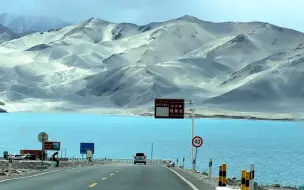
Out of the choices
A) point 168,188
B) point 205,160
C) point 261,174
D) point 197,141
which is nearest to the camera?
point 168,188

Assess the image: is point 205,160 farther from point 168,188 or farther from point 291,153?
point 168,188

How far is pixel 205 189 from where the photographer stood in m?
Answer: 26.3

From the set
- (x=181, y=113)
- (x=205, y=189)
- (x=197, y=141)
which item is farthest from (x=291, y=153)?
(x=205, y=189)

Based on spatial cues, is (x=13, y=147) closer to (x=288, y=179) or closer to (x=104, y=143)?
(x=104, y=143)

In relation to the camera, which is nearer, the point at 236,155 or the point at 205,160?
the point at 205,160

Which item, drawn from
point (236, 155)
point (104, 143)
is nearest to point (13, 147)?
point (104, 143)

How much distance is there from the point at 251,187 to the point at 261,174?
225ft

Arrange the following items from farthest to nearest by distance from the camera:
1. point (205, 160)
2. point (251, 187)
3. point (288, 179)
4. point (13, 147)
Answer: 1. point (13, 147)
2. point (205, 160)
3. point (288, 179)
4. point (251, 187)

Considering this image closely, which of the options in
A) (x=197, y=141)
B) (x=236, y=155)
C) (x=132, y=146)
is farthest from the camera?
(x=132, y=146)

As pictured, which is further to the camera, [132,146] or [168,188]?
[132,146]

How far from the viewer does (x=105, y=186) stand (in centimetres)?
2600

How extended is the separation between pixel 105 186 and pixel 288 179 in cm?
5807

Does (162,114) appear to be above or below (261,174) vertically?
above

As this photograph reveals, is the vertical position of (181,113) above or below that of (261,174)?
above
